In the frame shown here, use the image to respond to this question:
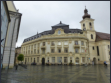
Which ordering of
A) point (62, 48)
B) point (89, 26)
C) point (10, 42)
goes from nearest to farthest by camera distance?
point (10, 42) < point (62, 48) < point (89, 26)

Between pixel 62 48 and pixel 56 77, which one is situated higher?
pixel 62 48

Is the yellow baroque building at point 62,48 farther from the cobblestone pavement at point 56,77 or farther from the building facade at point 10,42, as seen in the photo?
the cobblestone pavement at point 56,77

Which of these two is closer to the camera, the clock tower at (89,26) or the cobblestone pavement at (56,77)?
the cobblestone pavement at (56,77)

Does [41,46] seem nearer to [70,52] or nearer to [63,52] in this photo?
[63,52]

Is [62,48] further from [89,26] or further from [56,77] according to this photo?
[56,77]

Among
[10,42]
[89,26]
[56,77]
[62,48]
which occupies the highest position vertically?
[89,26]

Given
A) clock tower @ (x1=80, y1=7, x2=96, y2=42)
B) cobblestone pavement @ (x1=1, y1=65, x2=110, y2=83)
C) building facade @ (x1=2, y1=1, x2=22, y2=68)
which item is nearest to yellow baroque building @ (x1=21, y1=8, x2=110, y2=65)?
clock tower @ (x1=80, y1=7, x2=96, y2=42)

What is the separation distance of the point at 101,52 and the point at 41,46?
31280 millimetres

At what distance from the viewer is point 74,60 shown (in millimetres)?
37094

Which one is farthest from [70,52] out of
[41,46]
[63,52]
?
[41,46]

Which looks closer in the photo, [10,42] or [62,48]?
[10,42]

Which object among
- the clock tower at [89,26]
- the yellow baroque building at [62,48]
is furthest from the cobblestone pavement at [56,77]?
the clock tower at [89,26]

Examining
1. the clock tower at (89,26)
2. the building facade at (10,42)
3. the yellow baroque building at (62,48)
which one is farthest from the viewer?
the clock tower at (89,26)

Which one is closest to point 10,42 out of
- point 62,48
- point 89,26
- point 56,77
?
point 56,77
